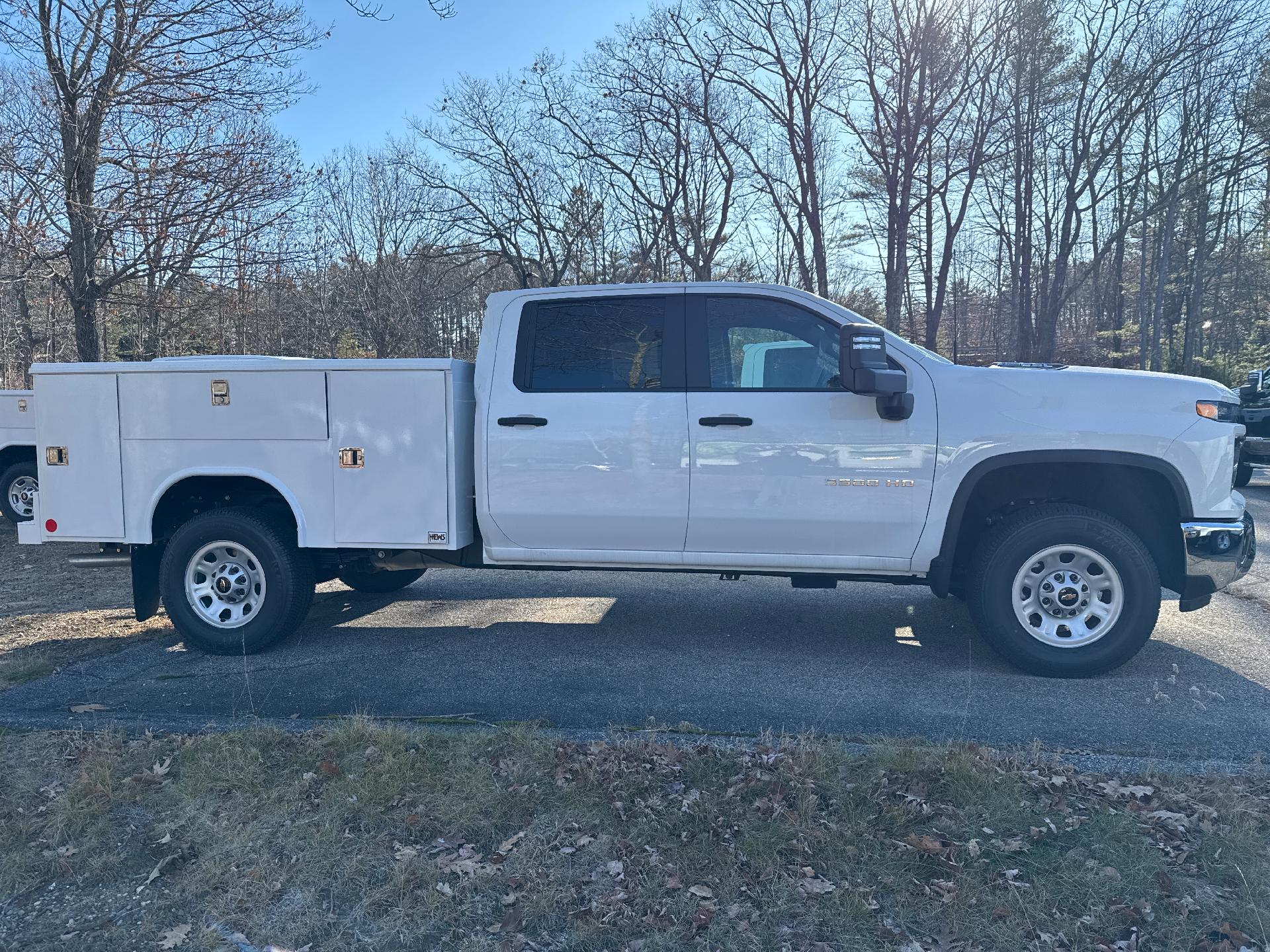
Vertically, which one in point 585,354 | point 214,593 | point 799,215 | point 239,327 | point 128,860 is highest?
point 799,215

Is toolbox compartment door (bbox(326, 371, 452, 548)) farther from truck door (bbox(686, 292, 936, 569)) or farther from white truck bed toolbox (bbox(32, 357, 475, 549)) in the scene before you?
truck door (bbox(686, 292, 936, 569))

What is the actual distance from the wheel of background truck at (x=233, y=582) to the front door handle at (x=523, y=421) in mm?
1649

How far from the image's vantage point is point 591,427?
5.12 metres

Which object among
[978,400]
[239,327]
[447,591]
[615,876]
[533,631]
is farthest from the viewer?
[239,327]

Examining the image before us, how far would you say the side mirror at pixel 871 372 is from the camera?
466 centimetres

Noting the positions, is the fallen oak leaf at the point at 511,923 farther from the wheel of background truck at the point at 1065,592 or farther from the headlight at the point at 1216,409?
the headlight at the point at 1216,409

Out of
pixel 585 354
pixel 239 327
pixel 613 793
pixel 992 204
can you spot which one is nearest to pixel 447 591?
pixel 585 354

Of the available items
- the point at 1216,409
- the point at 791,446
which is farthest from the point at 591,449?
the point at 1216,409

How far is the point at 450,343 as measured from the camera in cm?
2561

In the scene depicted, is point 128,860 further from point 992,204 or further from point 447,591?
point 992,204

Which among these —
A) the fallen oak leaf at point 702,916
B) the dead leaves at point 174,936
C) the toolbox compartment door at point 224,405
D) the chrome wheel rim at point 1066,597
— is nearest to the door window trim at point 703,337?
the chrome wheel rim at point 1066,597

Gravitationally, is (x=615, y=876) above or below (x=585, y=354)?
below

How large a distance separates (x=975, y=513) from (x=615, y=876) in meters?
3.26

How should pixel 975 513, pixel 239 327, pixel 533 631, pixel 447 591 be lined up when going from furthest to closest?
pixel 239 327
pixel 447 591
pixel 533 631
pixel 975 513
